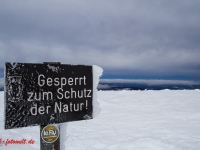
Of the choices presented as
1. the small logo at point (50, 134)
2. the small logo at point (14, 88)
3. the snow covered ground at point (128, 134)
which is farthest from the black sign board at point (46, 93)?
the snow covered ground at point (128, 134)

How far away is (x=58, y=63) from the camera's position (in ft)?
5.70

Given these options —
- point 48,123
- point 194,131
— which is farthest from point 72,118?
point 194,131

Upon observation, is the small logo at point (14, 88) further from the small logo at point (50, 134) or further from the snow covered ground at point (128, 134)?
the snow covered ground at point (128, 134)

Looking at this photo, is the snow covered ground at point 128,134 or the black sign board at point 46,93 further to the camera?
the snow covered ground at point 128,134

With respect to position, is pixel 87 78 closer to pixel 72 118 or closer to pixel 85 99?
pixel 85 99

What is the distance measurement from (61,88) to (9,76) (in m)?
0.55

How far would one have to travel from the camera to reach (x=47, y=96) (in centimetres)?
165

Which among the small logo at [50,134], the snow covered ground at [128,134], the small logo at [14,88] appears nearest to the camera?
the small logo at [14,88]

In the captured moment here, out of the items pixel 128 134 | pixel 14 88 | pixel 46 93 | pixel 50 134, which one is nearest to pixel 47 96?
pixel 46 93

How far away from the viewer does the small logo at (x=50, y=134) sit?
171 cm

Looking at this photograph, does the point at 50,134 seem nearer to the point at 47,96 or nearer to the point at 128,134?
the point at 47,96

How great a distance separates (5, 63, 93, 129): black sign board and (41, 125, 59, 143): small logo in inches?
4.3

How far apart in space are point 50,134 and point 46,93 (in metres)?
0.52

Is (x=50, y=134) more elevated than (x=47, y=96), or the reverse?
(x=47, y=96)
